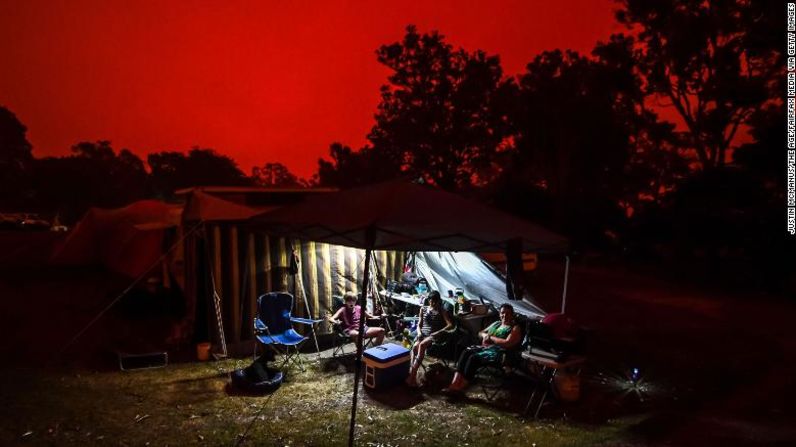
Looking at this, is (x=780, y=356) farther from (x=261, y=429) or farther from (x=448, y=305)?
(x=261, y=429)

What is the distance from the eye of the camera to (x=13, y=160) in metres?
34.9

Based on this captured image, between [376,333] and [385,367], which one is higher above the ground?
[376,333]

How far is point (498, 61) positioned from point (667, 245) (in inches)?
542

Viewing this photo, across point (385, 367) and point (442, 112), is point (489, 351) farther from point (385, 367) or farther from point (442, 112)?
point (442, 112)

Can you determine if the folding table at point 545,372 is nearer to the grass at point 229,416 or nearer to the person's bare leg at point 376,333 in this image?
the grass at point 229,416

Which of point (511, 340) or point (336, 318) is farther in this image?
point (336, 318)

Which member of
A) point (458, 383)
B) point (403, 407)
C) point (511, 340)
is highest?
point (511, 340)

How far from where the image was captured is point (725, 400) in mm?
5387

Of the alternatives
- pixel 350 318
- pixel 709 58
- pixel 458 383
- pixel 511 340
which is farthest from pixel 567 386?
pixel 709 58

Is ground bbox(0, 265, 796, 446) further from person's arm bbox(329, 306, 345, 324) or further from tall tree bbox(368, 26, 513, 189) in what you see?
tall tree bbox(368, 26, 513, 189)

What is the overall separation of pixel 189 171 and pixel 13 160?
477 inches

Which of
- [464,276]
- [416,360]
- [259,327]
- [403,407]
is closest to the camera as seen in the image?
[403,407]

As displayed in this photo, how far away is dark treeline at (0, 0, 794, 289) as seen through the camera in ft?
48.2

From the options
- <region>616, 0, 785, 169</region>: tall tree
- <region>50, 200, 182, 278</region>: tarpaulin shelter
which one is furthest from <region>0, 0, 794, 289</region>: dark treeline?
<region>50, 200, 182, 278</region>: tarpaulin shelter
